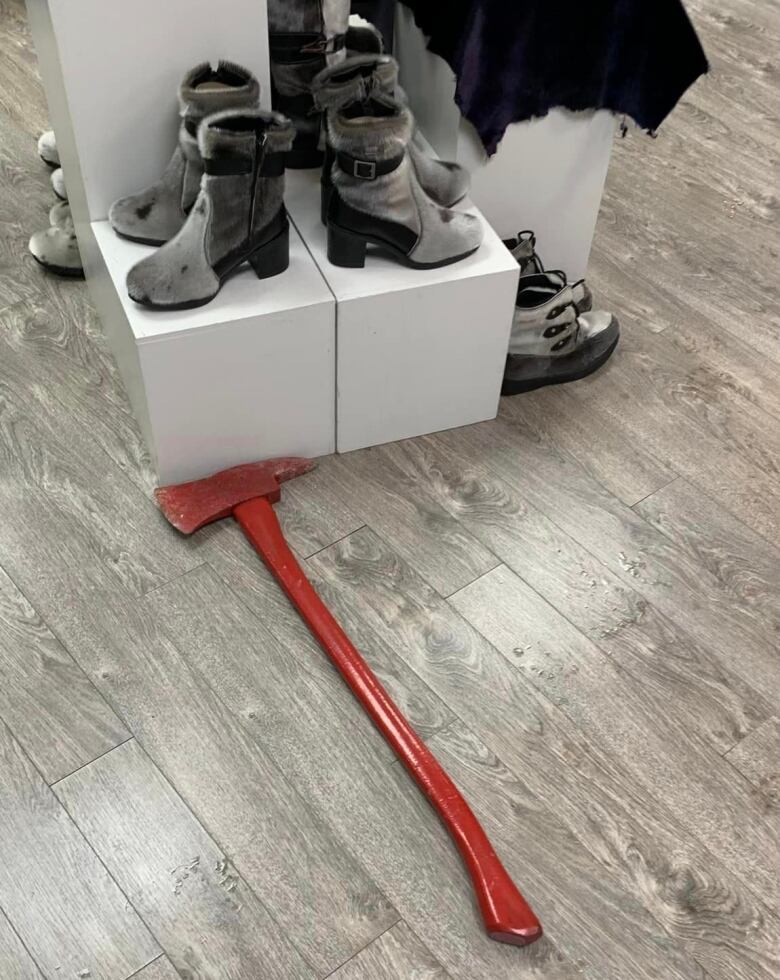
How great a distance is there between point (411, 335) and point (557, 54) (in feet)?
1.55

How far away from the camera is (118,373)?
1808mm

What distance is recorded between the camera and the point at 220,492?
62.9 inches

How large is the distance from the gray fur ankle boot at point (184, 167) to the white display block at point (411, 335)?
0.18 metres

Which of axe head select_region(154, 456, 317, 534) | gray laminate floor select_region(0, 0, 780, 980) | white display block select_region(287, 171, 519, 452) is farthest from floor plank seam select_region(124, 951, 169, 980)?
white display block select_region(287, 171, 519, 452)

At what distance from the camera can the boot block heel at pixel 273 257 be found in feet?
4.98

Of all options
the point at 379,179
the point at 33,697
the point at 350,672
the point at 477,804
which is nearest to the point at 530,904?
the point at 477,804

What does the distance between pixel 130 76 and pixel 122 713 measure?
860mm

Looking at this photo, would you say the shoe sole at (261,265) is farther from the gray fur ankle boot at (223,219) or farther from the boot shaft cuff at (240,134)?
the boot shaft cuff at (240,134)

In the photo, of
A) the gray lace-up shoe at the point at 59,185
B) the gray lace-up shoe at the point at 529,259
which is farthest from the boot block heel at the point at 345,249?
the gray lace-up shoe at the point at 59,185

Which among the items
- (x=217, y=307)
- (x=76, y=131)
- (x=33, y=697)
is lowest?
(x=33, y=697)

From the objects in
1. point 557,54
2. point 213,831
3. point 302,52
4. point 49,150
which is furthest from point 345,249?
point 49,150

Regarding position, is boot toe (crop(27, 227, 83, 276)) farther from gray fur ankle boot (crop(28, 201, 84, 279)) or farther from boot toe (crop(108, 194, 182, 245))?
boot toe (crop(108, 194, 182, 245))

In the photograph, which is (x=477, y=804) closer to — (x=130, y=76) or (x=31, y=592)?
(x=31, y=592)

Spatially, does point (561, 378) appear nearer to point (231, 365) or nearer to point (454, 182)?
point (454, 182)
